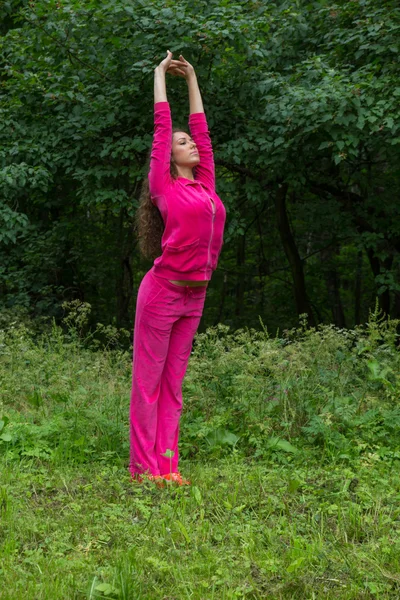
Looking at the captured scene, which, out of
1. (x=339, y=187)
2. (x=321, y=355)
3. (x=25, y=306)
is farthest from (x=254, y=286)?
(x=321, y=355)

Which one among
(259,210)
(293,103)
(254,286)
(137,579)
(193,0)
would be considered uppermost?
(193,0)

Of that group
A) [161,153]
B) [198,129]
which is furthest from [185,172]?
[198,129]

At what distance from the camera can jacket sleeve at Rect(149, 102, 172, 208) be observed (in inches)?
168

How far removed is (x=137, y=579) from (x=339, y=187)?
9.21 m

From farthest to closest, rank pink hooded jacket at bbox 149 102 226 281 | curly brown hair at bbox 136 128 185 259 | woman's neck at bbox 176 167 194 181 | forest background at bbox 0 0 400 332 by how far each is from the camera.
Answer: forest background at bbox 0 0 400 332
curly brown hair at bbox 136 128 185 259
woman's neck at bbox 176 167 194 181
pink hooded jacket at bbox 149 102 226 281

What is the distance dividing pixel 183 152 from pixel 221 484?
2010 mm

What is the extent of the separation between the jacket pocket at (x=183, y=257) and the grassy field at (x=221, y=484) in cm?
124

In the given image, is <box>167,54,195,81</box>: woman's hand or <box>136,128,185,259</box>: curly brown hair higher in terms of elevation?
<box>167,54,195,81</box>: woman's hand

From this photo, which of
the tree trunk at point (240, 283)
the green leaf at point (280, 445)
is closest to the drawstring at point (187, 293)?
the green leaf at point (280, 445)

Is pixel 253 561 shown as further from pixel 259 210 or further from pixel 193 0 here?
pixel 259 210

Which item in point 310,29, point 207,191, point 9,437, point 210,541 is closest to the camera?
point 210,541

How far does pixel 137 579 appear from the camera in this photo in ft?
9.71

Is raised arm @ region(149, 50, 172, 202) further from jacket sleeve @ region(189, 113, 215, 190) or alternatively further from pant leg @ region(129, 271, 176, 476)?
pant leg @ region(129, 271, 176, 476)

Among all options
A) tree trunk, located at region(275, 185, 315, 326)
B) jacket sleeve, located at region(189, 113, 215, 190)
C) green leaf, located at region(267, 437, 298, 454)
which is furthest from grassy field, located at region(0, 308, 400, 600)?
tree trunk, located at region(275, 185, 315, 326)
